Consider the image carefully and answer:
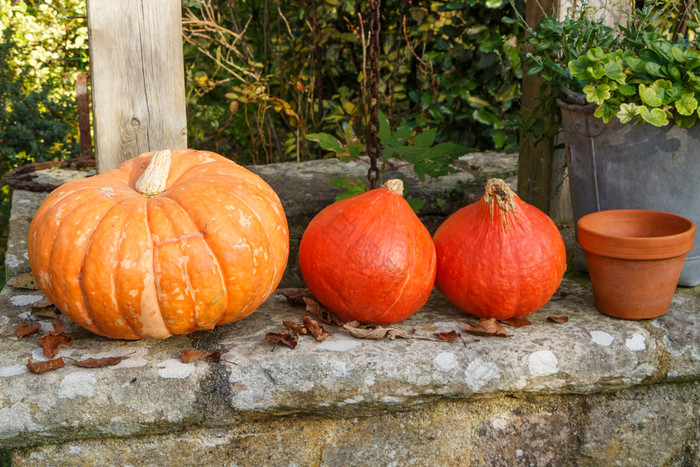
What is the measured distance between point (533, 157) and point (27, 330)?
7.09 ft

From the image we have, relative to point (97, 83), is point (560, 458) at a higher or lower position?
lower

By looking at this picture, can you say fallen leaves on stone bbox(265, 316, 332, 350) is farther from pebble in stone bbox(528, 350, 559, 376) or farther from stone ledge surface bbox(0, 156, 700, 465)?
pebble in stone bbox(528, 350, 559, 376)

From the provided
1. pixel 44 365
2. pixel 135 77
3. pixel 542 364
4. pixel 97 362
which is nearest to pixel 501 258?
pixel 542 364

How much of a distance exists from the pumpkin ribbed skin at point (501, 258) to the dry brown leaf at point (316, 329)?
0.44 meters

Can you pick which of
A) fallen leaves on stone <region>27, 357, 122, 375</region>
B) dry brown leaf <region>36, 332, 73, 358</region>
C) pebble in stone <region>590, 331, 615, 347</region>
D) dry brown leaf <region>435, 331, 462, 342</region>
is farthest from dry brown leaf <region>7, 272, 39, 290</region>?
pebble in stone <region>590, 331, 615, 347</region>

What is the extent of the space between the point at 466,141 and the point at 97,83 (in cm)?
257

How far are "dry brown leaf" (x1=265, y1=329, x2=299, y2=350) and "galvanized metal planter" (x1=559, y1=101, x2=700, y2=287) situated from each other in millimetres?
1226

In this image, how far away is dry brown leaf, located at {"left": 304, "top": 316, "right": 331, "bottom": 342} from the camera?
6.51 feet

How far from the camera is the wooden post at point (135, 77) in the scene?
A: 91.8 inches

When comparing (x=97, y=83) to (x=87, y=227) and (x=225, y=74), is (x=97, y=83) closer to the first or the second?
(x=87, y=227)

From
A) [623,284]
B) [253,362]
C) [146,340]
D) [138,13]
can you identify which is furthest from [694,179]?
[138,13]

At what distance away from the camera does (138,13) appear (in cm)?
234

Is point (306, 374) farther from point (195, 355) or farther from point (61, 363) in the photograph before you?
point (61, 363)

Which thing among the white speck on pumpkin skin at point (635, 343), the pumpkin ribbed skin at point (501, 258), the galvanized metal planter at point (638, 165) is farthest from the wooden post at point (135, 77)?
the white speck on pumpkin skin at point (635, 343)
